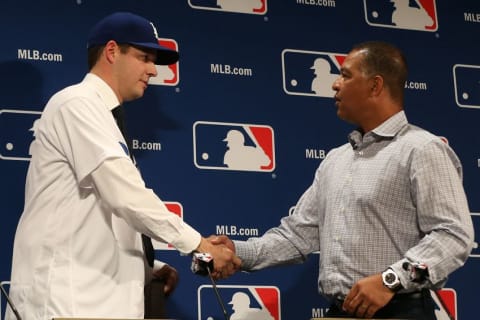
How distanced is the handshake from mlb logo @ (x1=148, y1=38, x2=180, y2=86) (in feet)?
2.52

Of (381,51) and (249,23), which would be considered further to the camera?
(249,23)

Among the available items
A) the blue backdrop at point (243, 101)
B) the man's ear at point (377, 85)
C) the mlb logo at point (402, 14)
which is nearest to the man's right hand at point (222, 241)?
the blue backdrop at point (243, 101)

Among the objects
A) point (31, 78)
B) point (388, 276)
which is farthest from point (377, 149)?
point (31, 78)

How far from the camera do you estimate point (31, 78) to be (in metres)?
3.99

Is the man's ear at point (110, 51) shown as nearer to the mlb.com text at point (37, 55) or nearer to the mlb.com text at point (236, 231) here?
the mlb.com text at point (37, 55)

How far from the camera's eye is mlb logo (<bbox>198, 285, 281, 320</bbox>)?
4.08 m

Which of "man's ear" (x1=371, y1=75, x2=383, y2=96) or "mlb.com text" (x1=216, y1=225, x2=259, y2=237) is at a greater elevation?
"man's ear" (x1=371, y1=75, x2=383, y2=96)

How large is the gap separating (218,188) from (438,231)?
103 cm

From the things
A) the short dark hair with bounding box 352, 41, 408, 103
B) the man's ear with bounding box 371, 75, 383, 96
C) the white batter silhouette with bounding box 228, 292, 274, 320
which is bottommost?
the white batter silhouette with bounding box 228, 292, 274, 320

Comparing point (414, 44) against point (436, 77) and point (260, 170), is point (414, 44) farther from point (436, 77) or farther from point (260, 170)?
point (260, 170)

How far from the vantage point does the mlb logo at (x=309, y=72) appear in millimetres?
4410

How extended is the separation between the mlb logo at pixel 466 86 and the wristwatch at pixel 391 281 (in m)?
1.48

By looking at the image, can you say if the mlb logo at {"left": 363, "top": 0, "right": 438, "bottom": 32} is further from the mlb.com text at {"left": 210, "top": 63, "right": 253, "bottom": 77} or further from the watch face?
the watch face

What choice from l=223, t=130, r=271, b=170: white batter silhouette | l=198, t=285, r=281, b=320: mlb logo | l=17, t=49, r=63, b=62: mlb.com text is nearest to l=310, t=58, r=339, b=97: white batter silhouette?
l=223, t=130, r=271, b=170: white batter silhouette
